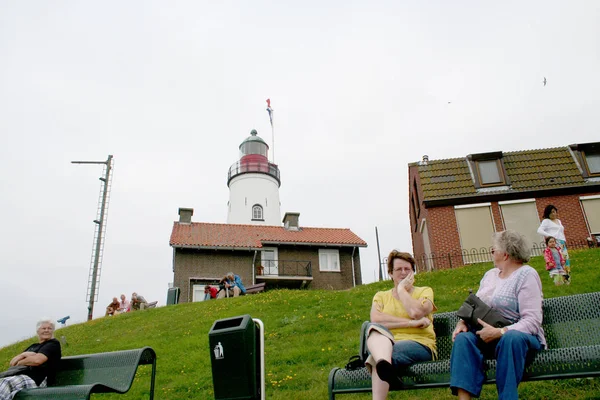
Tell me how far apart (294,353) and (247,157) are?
37.0 metres

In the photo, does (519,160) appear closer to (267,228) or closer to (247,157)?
(267,228)

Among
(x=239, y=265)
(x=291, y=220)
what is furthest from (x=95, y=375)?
(x=291, y=220)

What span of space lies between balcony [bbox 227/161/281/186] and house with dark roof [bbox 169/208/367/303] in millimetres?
8625

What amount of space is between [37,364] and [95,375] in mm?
688

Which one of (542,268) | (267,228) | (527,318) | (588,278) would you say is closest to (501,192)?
(542,268)

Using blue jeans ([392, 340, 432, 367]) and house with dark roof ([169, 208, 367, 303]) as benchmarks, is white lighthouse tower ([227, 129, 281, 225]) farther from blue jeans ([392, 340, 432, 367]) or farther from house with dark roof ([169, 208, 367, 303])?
blue jeans ([392, 340, 432, 367])

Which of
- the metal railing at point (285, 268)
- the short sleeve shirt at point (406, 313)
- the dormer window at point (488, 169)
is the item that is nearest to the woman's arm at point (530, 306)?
the short sleeve shirt at point (406, 313)

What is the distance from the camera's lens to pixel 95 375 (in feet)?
20.7

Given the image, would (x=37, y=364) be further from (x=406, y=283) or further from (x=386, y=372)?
(x=406, y=283)

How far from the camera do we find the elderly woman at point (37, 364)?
5.88m

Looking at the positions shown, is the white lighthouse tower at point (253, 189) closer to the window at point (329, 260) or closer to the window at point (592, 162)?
the window at point (329, 260)

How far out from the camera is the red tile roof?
32219 millimetres

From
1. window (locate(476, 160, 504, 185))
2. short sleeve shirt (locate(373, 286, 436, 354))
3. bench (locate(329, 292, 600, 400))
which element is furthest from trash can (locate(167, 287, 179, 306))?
bench (locate(329, 292, 600, 400))

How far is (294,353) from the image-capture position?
9133mm
